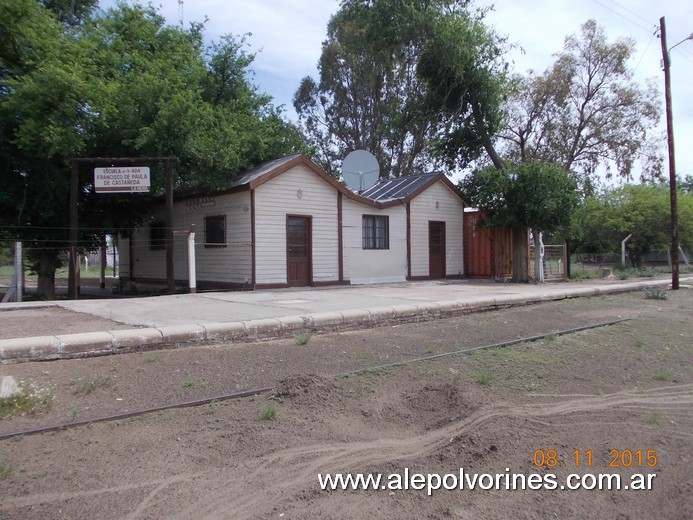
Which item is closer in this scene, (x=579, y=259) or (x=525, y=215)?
(x=525, y=215)

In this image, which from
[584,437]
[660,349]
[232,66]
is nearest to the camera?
[584,437]

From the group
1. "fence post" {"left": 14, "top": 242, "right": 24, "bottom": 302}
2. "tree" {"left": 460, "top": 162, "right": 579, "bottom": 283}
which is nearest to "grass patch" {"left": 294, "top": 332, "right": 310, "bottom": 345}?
"fence post" {"left": 14, "top": 242, "right": 24, "bottom": 302}

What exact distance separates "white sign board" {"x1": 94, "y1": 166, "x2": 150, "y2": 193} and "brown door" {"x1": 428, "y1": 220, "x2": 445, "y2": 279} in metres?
10.9

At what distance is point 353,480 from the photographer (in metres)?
3.88

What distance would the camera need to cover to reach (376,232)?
1875 cm

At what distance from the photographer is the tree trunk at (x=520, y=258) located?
19.7 metres

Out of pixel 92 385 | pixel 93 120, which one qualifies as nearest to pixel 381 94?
pixel 93 120

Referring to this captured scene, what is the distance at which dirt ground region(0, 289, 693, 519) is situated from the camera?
3.58m

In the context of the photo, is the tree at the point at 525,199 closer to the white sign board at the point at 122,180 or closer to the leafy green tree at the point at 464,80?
the leafy green tree at the point at 464,80

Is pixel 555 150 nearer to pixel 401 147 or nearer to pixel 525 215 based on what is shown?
pixel 401 147

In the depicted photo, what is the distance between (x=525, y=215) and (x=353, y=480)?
16.2 m

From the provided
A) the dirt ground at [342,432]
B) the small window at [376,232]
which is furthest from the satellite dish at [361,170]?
the dirt ground at [342,432]

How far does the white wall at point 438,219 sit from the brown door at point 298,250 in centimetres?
480

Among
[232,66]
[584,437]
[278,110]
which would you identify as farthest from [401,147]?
[584,437]
